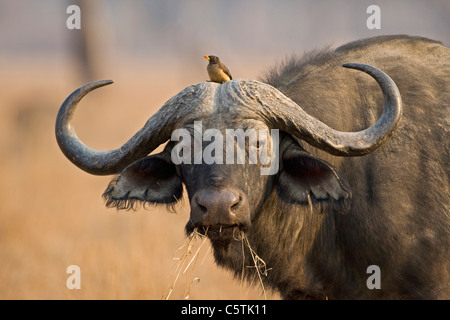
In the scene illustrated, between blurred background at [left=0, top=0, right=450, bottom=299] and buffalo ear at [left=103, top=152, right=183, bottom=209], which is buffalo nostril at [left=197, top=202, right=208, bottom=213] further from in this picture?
blurred background at [left=0, top=0, right=450, bottom=299]

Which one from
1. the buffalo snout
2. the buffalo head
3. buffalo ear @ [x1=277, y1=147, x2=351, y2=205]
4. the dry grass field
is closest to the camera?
the buffalo snout

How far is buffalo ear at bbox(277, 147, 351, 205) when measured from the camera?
4375 millimetres

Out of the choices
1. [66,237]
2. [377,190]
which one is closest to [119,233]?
[66,237]

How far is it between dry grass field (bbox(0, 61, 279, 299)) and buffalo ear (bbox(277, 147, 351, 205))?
2.30 ft

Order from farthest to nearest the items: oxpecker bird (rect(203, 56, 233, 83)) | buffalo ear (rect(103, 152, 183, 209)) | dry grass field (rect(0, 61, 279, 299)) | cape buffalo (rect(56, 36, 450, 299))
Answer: dry grass field (rect(0, 61, 279, 299)) → oxpecker bird (rect(203, 56, 233, 83)) → buffalo ear (rect(103, 152, 183, 209)) → cape buffalo (rect(56, 36, 450, 299))

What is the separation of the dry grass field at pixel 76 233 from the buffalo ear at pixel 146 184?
0.18 m

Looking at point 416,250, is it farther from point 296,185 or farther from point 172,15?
point 172,15

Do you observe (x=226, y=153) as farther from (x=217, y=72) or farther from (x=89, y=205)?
(x=89, y=205)

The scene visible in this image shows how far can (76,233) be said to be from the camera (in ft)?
30.0

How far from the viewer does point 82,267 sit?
776 cm

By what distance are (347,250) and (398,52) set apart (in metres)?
1.49

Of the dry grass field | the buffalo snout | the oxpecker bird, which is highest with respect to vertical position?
the oxpecker bird

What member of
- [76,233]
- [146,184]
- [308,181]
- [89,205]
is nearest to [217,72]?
[146,184]

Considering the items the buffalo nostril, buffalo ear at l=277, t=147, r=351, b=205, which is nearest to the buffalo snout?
the buffalo nostril
